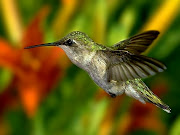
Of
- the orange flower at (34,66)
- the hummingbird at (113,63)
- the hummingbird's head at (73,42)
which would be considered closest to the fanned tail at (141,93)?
the hummingbird at (113,63)

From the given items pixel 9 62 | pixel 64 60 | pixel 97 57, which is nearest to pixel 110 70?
pixel 97 57

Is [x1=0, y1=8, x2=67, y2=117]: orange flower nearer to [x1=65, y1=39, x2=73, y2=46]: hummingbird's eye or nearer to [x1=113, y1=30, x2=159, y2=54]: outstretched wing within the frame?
[x1=113, y1=30, x2=159, y2=54]: outstretched wing

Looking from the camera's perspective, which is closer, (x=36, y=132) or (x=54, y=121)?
(x=36, y=132)

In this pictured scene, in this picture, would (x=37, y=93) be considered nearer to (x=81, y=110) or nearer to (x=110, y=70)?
(x=81, y=110)

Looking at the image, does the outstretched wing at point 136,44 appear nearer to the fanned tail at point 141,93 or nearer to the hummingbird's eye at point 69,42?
the fanned tail at point 141,93

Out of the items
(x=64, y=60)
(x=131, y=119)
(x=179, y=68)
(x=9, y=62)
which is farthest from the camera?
(x=179, y=68)

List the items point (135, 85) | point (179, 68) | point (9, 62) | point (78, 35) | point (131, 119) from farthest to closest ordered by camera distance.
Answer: point (179, 68) → point (131, 119) → point (9, 62) → point (135, 85) → point (78, 35)
